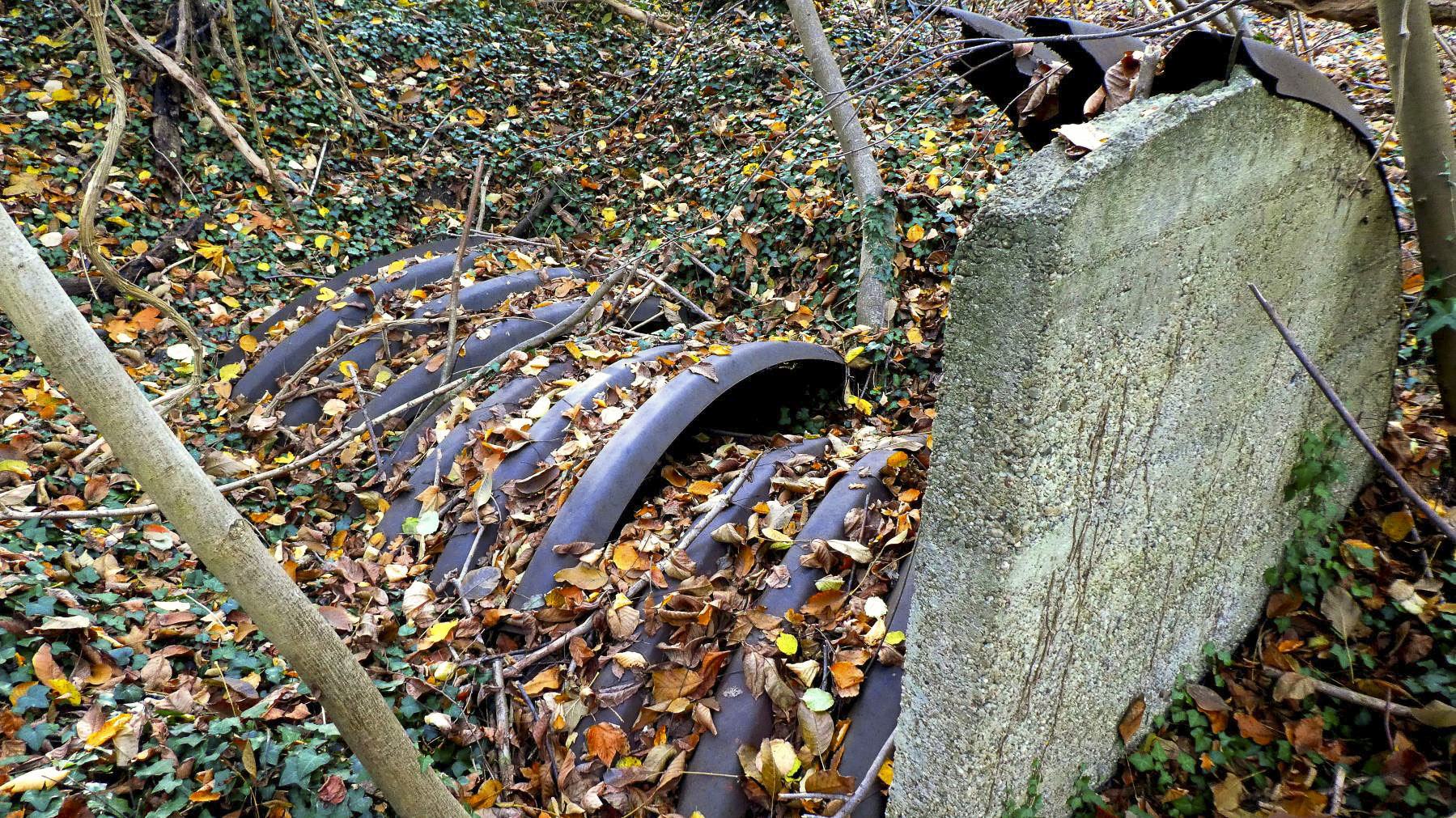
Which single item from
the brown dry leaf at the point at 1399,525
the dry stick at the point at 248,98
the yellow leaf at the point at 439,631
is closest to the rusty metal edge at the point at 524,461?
the yellow leaf at the point at 439,631

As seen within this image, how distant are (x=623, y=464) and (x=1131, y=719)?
6.17 ft

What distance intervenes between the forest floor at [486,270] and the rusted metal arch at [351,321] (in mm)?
196

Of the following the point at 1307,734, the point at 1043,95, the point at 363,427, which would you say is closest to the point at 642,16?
the point at 363,427

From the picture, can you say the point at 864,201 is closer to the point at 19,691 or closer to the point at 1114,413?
the point at 1114,413

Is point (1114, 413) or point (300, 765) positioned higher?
point (1114, 413)

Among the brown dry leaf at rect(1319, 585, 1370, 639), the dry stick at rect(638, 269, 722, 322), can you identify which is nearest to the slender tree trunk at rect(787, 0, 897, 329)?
the dry stick at rect(638, 269, 722, 322)

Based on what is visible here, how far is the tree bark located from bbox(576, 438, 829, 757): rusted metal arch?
2.22 metres

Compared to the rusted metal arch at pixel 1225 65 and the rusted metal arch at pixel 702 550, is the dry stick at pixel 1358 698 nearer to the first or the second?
the rusted metal arch at pixel 1225 65

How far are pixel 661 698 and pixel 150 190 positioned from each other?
5613mm

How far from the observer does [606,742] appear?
239 cm

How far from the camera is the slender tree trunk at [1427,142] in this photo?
89.4 inches

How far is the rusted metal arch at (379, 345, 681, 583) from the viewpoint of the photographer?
123 inches

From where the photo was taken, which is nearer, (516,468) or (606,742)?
(606,742)

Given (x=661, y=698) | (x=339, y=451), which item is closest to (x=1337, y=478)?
(x=661, y=698)
